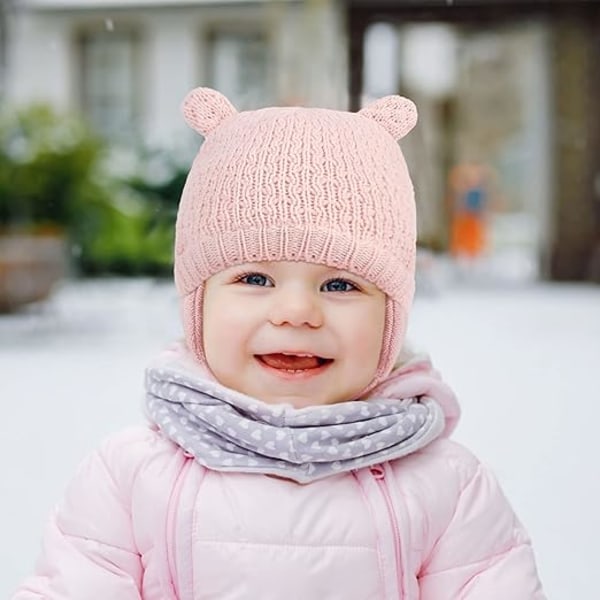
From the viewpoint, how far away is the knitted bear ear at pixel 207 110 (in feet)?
2.79

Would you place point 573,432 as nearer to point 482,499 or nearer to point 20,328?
point 482,499

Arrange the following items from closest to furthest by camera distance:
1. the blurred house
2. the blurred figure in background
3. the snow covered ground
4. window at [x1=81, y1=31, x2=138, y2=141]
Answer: the snow covered ground, the blurred house, the blurred figure in background, window at [x1=81, y1=31, x2=138, y2=141]

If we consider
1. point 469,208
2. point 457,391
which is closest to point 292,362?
point 457,391

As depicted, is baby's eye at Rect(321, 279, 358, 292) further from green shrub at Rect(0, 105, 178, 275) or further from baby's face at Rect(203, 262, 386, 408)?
green shrub at Rect(0, 105, 178, 275)

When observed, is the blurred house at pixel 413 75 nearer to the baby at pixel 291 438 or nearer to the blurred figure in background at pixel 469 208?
the blurred figure in background at pixel 469 208

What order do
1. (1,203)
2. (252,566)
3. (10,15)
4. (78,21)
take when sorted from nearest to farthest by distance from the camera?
(252,566)
(10,15)
(78,21)
(1,203)

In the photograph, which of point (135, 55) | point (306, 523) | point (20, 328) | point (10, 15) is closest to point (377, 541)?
point (306, 523)

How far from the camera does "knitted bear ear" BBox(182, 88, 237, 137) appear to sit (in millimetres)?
851

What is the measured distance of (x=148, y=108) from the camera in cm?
262

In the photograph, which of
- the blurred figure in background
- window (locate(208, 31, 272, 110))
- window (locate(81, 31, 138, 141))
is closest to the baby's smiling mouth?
window (locate(208, 31, 272, 110))

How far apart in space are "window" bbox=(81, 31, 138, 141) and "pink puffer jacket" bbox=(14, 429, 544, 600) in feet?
6.17

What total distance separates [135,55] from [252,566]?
88.1 inches

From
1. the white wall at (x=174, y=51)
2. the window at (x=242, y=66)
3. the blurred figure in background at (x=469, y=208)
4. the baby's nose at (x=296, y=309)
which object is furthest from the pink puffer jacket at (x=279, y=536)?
the blurred figure in background at (x=469, y=208)

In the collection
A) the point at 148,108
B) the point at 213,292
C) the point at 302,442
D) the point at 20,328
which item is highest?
the point at 148,108
